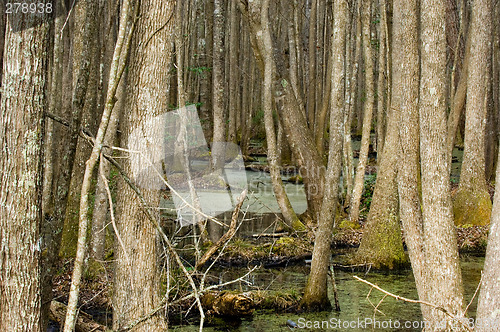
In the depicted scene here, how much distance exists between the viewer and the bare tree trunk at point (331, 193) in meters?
6.44

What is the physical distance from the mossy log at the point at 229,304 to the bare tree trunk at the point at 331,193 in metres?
0.74

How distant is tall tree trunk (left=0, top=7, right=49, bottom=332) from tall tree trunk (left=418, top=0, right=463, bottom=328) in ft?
10.8

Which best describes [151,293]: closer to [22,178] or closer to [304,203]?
[22,178]

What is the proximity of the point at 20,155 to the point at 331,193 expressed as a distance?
4.17 m

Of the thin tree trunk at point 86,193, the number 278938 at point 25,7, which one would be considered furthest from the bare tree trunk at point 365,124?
the number 278938 at point 25,7

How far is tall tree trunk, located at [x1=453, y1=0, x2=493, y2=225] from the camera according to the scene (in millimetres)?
10438

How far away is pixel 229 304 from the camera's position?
653 cm

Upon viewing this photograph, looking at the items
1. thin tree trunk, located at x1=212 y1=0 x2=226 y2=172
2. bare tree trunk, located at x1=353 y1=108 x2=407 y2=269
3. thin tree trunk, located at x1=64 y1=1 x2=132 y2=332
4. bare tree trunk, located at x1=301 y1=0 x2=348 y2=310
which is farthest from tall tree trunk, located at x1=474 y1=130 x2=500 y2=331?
thin tree trunk, located at x1=212 y1=0 x2=226 y2=172

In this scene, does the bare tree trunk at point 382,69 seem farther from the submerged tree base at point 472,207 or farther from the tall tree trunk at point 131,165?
the tall tree trunk at point 131,165

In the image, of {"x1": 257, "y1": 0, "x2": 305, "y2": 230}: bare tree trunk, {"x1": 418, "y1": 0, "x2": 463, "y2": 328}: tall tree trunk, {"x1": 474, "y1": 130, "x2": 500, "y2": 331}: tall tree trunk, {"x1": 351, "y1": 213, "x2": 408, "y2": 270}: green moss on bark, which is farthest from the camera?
{"x1": 257, "y1": 0, "x2": 305, "y2": 230}: bare tree trunk

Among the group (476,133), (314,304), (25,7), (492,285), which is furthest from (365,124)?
(25,7)

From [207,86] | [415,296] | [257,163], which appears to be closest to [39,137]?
[415,296]

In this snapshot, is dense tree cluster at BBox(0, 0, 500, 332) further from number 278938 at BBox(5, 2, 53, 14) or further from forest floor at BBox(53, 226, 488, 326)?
forest floor at BBox(53, 226, 488, 326)

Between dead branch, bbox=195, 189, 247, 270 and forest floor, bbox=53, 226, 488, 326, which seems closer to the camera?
dead branch, bbox=195, 189, 247, 270
